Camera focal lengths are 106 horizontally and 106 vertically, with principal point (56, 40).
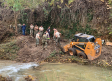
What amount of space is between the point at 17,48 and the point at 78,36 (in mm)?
6322

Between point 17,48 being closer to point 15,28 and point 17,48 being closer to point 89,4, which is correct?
point 15,28

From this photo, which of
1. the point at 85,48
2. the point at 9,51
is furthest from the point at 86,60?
the point at 9,51

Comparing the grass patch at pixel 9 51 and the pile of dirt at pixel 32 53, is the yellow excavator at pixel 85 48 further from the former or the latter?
the grass patch at pixel 9 51

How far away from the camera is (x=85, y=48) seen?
834cm

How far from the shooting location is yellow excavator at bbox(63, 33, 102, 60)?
7.96 m

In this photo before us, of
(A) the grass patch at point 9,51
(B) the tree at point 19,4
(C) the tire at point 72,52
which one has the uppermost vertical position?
(B) the tree at point 19,4

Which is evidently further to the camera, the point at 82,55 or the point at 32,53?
the point at 32,53

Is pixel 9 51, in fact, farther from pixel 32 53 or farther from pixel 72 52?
pixel 72 52

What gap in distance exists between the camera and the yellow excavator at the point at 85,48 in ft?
26.1

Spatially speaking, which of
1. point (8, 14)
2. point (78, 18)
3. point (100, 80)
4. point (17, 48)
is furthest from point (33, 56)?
point (8, 14)

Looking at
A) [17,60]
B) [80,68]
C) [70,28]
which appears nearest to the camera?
[80,68]

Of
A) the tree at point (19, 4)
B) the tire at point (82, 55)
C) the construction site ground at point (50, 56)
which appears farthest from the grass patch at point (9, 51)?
the tire at point (82, 55)

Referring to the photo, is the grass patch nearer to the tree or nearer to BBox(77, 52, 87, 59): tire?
the tree

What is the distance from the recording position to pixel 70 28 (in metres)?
15.3
